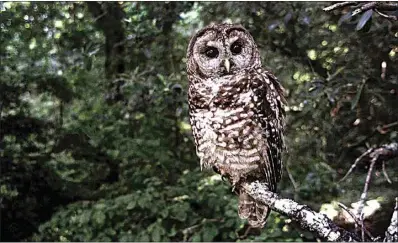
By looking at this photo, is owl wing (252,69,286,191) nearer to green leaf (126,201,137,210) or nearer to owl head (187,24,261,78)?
owl head (187,24,261,78)

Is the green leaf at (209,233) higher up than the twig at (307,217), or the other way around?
the twig at (307,217)

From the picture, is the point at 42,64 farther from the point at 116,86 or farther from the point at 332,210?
the point at 332,210

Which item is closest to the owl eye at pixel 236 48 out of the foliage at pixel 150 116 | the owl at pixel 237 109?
the owl at pixel 237 109

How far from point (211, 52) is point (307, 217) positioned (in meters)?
0.23

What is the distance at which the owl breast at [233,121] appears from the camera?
620 mm

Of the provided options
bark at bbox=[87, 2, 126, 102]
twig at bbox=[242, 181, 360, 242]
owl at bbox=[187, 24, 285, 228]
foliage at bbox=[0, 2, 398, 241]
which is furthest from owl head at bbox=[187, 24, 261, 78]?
bark at bbox=[87, 2, 126, 102]

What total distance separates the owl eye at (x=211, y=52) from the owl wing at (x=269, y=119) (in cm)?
7

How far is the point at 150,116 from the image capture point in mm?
1500

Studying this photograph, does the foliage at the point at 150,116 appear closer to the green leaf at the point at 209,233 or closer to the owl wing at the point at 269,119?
the green leaf at the point at 209,233

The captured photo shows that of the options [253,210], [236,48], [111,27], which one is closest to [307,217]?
[253,210]

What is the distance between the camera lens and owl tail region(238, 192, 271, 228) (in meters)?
0.60

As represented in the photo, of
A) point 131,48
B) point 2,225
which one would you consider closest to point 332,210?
point 131,48

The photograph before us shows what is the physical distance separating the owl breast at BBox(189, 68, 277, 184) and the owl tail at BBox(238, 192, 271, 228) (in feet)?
0.13

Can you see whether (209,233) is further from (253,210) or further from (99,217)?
(253,210)
